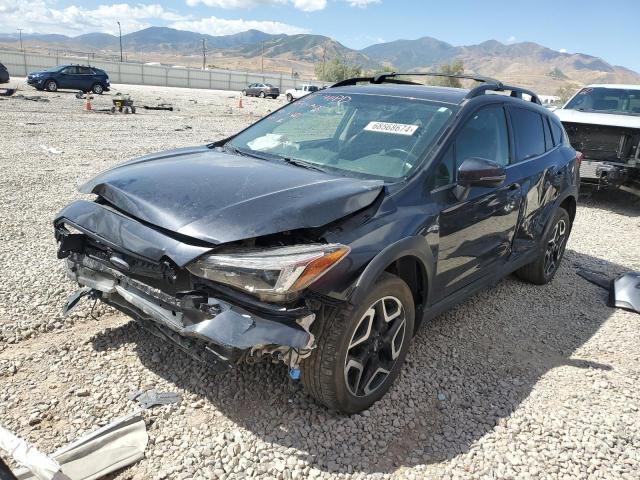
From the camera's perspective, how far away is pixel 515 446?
2793mm

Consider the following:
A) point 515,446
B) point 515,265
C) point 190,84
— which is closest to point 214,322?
point 515,446

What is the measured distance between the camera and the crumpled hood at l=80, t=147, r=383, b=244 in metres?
2.46

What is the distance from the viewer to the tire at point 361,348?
2.55m

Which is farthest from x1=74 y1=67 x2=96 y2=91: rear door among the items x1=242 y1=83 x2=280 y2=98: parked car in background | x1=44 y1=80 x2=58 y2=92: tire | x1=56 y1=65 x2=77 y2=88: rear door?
x1=242 y1=83 x2=280 y2=98: parked car in background

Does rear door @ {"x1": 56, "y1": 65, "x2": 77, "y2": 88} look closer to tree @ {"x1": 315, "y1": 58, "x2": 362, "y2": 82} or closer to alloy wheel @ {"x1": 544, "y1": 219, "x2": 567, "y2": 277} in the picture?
alloy wheel @ {"x1": 544, "y1": 219, "x2": 567, "y2": 277}

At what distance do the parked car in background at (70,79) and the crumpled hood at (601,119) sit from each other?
26.8 m

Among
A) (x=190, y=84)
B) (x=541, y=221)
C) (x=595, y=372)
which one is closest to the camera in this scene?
(x=595, y=372)

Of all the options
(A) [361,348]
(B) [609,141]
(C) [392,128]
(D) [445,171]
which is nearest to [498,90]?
(C) [392,128]

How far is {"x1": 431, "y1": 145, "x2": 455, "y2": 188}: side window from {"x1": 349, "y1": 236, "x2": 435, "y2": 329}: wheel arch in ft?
1.43

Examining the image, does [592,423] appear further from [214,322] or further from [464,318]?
[214,322]

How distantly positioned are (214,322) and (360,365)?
0.89 meters

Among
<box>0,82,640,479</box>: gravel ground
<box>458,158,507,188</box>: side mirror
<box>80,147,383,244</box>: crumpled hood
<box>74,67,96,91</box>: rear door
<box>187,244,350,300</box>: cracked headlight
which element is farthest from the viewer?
<box>74,67,96,91</box>: rear door

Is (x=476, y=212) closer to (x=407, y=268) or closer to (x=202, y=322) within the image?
(x=407, y=268)

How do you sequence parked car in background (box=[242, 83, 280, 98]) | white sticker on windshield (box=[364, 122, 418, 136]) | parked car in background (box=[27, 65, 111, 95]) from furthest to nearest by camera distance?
parked car in background (box=[242, 83, 280, 98]) < parked car in background (box=[27, 65, 111, 95]) < white sticker on windshield (box=[364, 122, 418, 136])
